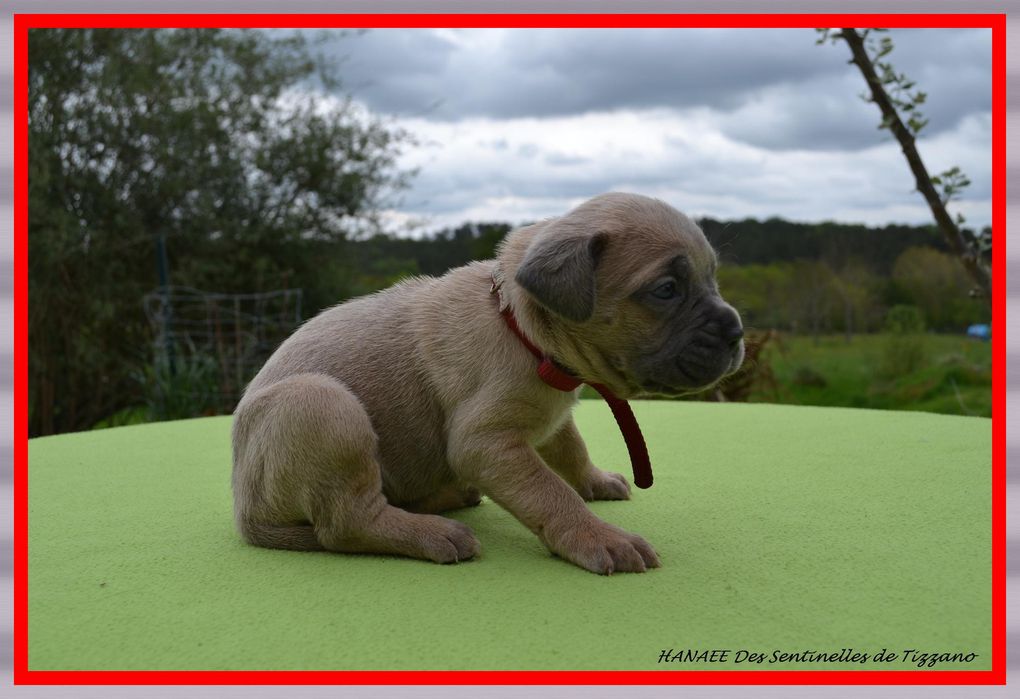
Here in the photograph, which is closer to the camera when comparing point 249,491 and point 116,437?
point 249,491

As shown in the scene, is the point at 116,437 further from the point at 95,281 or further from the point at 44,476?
the point at 95,281

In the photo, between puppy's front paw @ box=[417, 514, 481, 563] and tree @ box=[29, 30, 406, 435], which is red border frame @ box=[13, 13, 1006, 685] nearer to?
puppy's front paw @ box=[417, 514, 481, 563]

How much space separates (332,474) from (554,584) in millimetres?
732

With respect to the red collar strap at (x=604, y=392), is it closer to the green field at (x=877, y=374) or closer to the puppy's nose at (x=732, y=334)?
the puppy's nose at (x=732, y=334)

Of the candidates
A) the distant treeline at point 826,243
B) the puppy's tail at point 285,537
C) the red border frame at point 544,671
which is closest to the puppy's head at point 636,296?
the red border frame at point 544,671

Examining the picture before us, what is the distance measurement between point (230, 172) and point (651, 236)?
7.20 meters

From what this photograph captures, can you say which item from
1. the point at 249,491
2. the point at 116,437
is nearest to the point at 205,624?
the point at 249,491

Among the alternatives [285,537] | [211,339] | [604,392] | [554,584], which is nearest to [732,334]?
[604,392]

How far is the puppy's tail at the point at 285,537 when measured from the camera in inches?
117

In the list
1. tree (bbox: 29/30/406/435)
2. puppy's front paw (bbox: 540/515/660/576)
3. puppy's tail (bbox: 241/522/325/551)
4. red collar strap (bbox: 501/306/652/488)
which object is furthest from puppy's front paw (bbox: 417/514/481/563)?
tree (bbox: 29/30/406/435)

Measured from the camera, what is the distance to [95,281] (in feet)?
29.1

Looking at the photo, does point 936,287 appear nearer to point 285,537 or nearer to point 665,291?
point 665,291

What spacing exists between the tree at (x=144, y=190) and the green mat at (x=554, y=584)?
517 centimetres

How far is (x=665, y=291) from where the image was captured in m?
2.70
